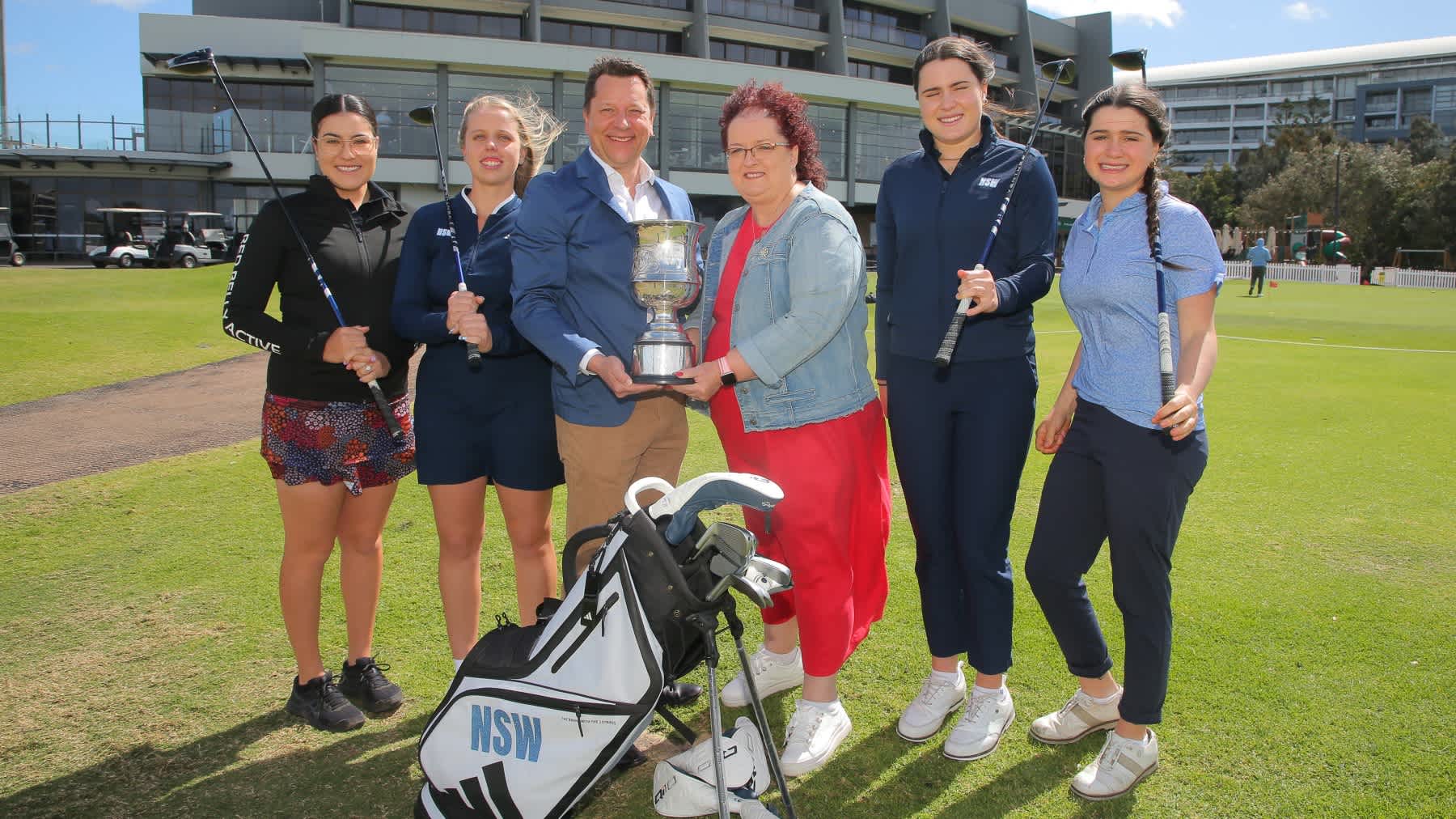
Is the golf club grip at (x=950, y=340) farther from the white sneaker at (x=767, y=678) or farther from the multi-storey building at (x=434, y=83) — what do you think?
the multi-storey building at (x=434, y=83)

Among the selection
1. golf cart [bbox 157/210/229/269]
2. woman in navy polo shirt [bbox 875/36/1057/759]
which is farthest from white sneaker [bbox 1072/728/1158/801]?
golf cart [bbox 157/210/229/269]

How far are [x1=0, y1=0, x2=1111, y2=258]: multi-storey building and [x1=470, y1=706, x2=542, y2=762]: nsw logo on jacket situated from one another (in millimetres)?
37388

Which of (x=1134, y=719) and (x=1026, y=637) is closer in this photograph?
(x=1134, y=719)

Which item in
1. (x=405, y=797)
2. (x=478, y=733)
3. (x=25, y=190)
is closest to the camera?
(x=478, y=733)

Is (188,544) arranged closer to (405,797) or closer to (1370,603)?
(405,797)

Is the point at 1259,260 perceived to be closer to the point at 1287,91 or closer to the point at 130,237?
the point at 130,237

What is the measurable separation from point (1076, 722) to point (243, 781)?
2820mm

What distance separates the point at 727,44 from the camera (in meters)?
50.4

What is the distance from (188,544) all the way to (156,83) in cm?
5229

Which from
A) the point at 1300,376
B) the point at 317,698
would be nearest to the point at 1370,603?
the point at 317,698

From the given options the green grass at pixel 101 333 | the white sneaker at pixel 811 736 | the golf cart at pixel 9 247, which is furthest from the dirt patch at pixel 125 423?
the golf cart at pixel 9 247

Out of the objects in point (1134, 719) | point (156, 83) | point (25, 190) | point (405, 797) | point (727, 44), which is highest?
point (727, 44)

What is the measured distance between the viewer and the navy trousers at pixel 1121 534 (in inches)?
115

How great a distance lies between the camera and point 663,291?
3.11m
